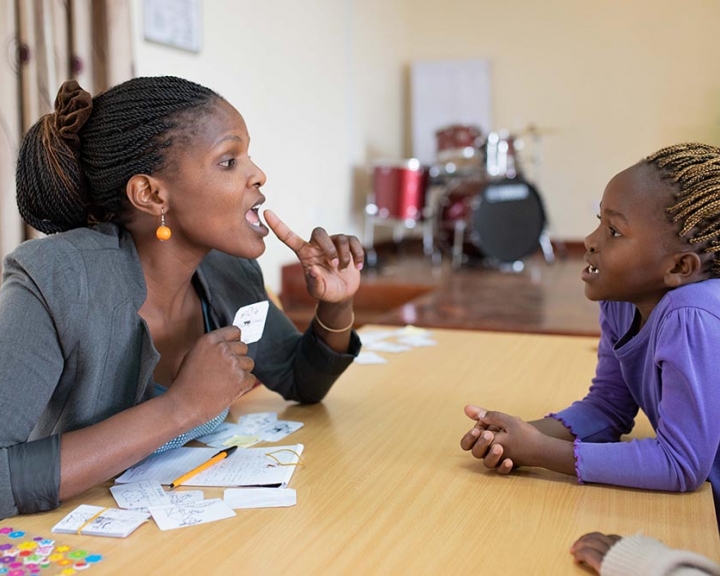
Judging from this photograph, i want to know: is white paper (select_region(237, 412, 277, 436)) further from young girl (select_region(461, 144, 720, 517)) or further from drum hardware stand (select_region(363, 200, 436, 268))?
drum hardware stand (select_region(363, 200, 436, 268))

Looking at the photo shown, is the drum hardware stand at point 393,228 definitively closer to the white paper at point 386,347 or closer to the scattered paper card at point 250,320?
the white paper at point 386,347

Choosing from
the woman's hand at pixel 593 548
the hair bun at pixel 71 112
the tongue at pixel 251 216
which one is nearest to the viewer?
the woman's hand at pixel 593 548

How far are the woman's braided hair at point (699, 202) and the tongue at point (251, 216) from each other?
2.18ft

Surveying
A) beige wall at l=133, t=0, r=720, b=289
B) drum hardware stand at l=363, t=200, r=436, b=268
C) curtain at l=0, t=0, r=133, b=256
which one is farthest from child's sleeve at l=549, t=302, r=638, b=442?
drum hardware stand at l=363, t=200, r=436, b=268

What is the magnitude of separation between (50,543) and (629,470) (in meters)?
0.76

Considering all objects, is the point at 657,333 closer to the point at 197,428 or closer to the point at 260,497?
the point at 260,497

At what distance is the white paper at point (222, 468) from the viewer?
3.91ft

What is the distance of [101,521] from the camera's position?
3.45 ft

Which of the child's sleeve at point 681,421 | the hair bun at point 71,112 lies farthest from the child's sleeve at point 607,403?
the hair bun at point 71,112

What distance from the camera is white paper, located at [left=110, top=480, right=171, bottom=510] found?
111 cm

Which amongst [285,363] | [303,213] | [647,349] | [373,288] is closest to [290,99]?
[303,213]

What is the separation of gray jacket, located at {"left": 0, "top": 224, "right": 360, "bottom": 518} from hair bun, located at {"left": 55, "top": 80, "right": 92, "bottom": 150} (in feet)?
0.50

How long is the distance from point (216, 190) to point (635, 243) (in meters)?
0.67

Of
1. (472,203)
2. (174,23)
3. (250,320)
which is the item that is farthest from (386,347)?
(472,203)
